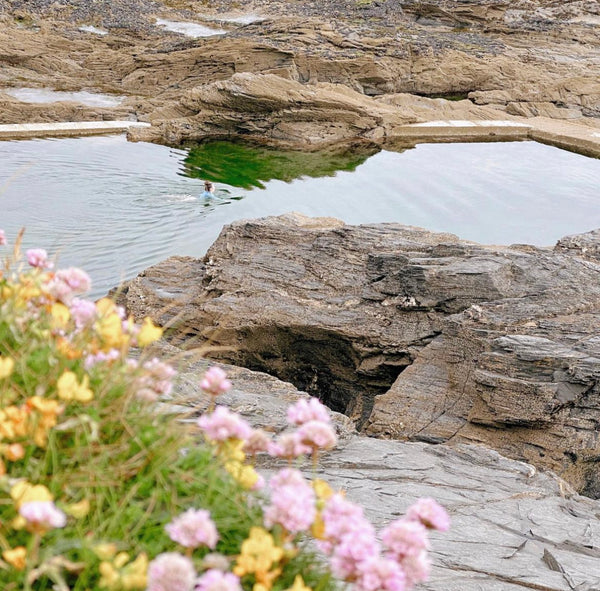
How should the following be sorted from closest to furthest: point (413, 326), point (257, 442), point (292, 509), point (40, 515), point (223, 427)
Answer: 1. point (40, 515)
2. point (292, 509)
3. point (223, 427)
4. point (257, 442)
5. point (413, 326)

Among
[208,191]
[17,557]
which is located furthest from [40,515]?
[208,191]

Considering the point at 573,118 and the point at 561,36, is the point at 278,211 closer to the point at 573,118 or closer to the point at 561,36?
the point at 573,118

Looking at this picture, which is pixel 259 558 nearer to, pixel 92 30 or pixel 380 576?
pixel 380 576

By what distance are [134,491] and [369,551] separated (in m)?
0.57

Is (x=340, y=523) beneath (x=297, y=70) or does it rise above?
beneath

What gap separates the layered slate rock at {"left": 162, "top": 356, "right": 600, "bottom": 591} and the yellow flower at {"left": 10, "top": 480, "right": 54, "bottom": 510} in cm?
115

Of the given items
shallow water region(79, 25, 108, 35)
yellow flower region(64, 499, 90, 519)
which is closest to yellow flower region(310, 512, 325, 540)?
yellow flower region(64, 499, 90, 519)

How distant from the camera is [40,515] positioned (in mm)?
1375

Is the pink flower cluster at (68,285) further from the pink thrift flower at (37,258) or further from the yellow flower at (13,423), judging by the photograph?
the yellow flower at (13,423)

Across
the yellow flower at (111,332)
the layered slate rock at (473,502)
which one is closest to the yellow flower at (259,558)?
the yellow flower at (111,332)

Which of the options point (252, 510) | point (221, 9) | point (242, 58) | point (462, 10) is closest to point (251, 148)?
point (242, 58)

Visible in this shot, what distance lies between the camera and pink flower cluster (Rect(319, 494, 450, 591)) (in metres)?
1.49

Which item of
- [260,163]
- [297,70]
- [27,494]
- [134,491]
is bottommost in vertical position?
[260,163]

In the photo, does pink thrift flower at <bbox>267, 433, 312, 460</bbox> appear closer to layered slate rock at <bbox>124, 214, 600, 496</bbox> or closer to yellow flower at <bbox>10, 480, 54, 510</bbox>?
yellow flower at <bbox>10, 480, 54, 510</bbox>
